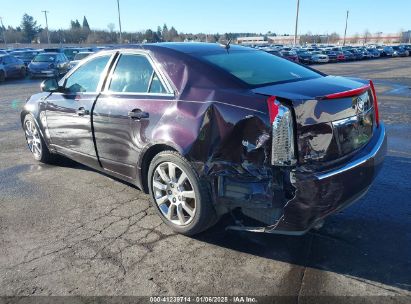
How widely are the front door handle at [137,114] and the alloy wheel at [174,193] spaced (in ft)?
1.68

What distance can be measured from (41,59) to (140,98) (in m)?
22.7

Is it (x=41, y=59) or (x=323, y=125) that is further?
(x=41, y=59)

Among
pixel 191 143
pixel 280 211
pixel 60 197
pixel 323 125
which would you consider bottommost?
pixel 60 197

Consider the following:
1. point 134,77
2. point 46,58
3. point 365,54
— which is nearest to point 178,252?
point 134,77

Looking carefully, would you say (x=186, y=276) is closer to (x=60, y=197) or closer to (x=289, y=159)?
(x=289, y=159)

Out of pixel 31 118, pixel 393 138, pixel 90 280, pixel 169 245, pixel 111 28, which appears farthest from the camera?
pixel 111 28

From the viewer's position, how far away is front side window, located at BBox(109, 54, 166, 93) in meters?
3.79

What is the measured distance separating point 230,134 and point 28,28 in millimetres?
126212

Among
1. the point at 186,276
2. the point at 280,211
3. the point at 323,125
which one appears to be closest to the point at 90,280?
Answer: the point at 186,276

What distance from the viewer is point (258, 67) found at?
12.4 feet

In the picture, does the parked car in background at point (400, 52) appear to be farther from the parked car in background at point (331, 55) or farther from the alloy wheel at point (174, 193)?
the alloy wheel at point (174, 193)

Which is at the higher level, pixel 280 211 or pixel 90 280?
pixel 280 211

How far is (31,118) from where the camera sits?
5.70m

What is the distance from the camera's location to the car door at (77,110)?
4.44 meters
